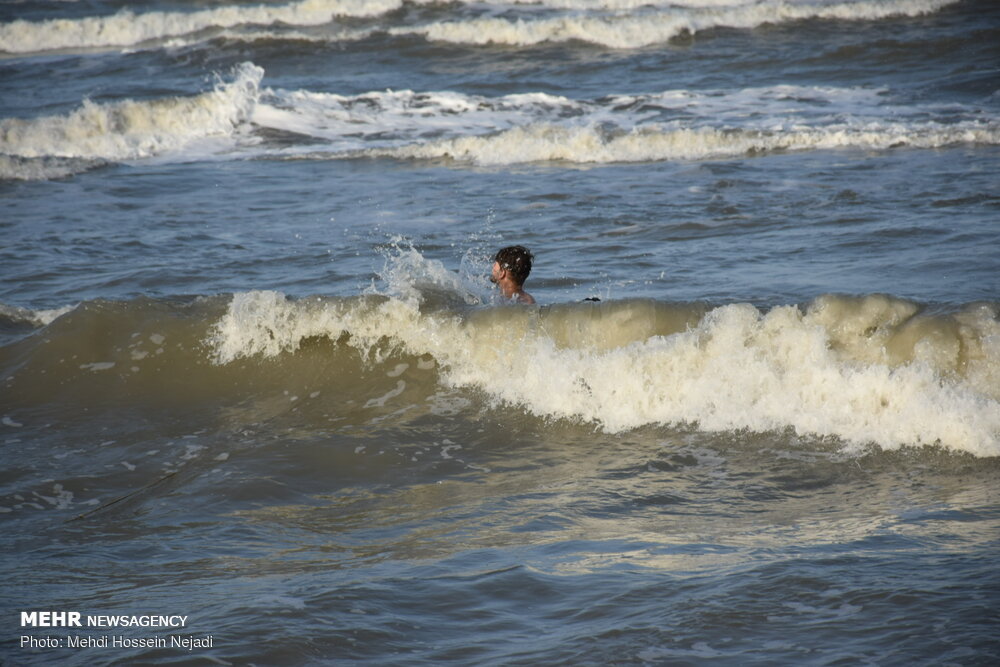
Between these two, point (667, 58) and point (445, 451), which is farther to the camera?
point (667, 58)

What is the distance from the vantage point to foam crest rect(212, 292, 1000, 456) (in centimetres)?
607

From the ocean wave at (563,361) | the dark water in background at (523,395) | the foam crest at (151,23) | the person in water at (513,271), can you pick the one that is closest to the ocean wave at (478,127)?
the dark water in background at (523,395)

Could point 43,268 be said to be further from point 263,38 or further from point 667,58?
point 263,38

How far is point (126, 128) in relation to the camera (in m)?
18.1

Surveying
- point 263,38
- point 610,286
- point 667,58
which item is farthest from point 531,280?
point 263,38

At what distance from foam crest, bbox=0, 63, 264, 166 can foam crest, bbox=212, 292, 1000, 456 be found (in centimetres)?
1084

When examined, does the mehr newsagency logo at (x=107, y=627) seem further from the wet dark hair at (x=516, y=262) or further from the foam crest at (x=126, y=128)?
the foam crest at (x=126, y=128)

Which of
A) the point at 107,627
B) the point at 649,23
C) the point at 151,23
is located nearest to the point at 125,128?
the point at 649,23

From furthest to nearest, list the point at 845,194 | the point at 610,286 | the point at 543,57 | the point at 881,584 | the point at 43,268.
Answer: the point at 543,57 < the point at 845,194 < the point at 43,268 < the point at 610,286 < the point at 881,584

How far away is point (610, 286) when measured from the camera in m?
8.92

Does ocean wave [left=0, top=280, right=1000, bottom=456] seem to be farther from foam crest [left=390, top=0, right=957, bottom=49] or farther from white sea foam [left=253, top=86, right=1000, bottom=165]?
foam crest [left=390, top=0, right=957, bottom=49]

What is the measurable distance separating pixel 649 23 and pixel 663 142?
10683mm

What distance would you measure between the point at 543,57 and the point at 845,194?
43.0ft

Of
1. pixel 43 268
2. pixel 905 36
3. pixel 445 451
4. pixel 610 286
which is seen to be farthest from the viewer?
pixel 905 36
